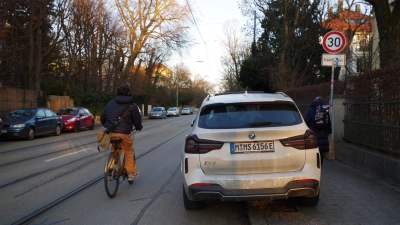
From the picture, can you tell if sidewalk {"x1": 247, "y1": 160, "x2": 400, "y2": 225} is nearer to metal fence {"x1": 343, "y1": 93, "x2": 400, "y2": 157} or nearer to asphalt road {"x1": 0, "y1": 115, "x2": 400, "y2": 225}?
asphalt road {"x1": 0, "y1": 115, "x2": 400, "y2": 225}

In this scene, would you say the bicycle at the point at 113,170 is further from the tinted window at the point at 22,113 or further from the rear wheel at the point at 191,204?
the tinted window at the point at 22,113

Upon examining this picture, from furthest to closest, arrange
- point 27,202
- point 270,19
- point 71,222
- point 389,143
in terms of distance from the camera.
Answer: point 270,19, point 389,143, point 27,202, point 71,222

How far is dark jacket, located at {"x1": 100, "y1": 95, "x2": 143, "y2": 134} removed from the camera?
6457mm

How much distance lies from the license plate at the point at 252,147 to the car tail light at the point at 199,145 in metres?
0.18

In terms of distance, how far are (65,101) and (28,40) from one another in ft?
22.7

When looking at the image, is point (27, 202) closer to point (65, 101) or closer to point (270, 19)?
point (270, 19)

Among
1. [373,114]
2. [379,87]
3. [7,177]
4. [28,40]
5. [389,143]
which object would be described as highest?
[28,40]

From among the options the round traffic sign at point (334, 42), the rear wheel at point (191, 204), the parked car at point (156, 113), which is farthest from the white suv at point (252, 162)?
the parked car at point (156, 113)

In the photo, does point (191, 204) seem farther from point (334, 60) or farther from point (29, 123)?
point (29, 123)

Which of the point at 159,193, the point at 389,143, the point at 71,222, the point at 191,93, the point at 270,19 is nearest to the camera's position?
the point at 71,222

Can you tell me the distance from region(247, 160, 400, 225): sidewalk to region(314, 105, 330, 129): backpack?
118 cm

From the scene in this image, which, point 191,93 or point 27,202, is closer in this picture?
point 27,202

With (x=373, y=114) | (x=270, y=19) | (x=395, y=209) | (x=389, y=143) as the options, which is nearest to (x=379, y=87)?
(x=373, y=114)

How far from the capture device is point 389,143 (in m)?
7.39
